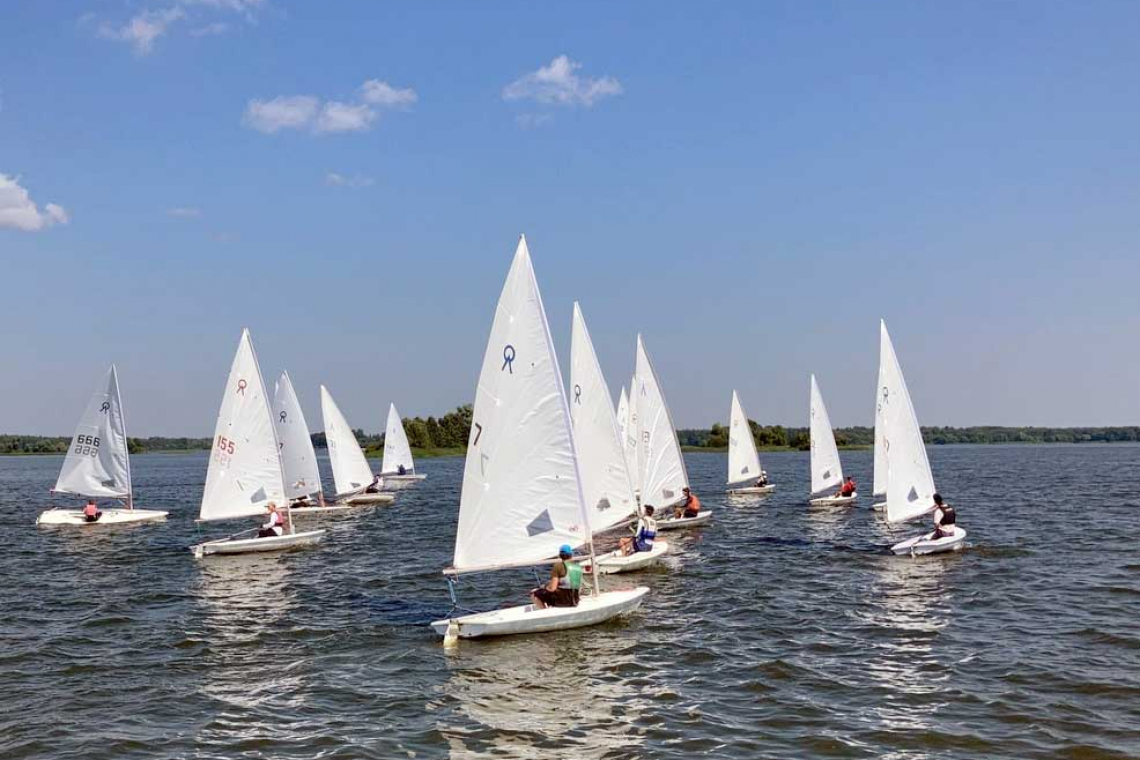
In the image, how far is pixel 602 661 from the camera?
17.9 m

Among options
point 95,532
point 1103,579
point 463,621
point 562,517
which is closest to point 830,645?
point 562,517

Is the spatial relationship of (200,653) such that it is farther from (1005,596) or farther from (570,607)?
(1005,596)

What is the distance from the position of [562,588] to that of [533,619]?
978mm

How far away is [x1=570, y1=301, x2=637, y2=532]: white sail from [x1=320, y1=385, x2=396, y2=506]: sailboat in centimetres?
2961

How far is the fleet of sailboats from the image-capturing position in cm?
2031

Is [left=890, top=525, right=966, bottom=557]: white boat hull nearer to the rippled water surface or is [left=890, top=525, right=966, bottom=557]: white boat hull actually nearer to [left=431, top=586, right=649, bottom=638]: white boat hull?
the rippled water surface

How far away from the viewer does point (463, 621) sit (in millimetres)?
19047

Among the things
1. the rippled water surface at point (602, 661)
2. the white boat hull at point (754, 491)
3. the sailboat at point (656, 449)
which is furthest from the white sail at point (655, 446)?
the white boat hull at point (754, 491)

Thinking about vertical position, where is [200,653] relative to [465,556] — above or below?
below

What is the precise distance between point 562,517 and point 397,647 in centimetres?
437

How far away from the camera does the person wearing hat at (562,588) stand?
19703mm

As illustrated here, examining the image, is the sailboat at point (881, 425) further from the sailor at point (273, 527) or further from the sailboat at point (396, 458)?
the sailboat at point (396, 458)

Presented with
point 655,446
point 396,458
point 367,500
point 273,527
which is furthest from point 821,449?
point 396,458

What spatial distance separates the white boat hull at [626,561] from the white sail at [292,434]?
2473 centimetres
